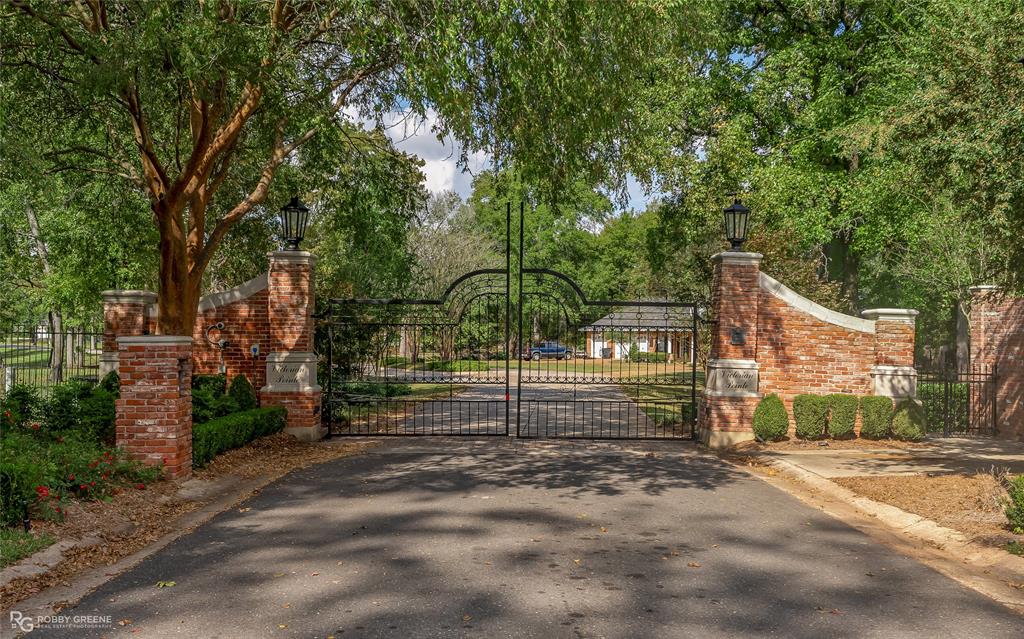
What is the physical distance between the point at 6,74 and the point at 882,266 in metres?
→ 33.4

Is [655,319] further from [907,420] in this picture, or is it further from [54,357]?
[54,357]

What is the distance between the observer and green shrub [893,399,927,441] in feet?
42.8

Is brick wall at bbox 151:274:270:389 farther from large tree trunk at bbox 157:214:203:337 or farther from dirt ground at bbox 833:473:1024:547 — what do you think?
dirt ground at bbox 833:473:1024:547

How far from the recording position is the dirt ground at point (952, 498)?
7.37 m

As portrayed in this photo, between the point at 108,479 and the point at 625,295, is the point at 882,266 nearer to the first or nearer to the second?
the point at 625,295

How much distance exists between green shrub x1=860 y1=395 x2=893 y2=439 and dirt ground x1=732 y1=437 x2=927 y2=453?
196 mm

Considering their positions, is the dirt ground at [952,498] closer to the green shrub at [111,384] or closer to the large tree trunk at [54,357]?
the green shrub at [111,384]

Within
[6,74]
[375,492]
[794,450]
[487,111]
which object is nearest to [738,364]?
[794,450]

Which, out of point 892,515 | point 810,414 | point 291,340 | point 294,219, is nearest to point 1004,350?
point 810,414

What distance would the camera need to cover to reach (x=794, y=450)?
12422mm

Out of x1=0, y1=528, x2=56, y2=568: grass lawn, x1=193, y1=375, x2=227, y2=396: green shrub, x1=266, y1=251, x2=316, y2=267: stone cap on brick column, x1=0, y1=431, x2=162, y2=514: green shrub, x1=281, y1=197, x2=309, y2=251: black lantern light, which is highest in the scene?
x1=281, y1=197, x2=309, y2=251: black lantern light

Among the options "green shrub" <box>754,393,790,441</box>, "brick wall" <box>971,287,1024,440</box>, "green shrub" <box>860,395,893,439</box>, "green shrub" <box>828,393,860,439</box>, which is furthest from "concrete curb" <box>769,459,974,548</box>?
"brick wall" <box>971,287,1024,440</box>

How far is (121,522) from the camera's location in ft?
23.2

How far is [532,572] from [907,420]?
10.0 meters
